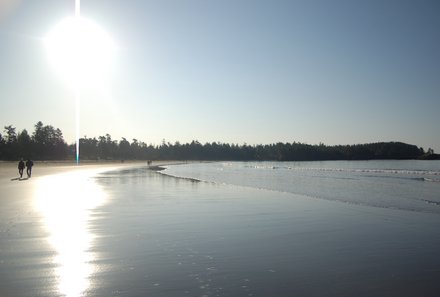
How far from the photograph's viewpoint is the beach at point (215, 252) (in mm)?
6812

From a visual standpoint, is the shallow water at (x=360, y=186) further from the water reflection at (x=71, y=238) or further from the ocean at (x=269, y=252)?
the water reflection at (x=71, y=238)

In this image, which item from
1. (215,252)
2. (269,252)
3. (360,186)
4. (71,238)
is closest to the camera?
(215,252)

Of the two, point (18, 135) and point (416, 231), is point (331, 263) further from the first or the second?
point (18, 135)

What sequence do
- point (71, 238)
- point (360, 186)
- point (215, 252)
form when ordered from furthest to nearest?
1. point (360, 186)
2. point (71, 238)
3. point (215, 252)

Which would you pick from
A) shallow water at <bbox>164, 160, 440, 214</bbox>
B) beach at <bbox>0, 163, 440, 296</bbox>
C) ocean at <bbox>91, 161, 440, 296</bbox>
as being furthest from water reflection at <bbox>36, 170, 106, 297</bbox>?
shallow water at <bbox>164, 160, 440, 214</bbox>

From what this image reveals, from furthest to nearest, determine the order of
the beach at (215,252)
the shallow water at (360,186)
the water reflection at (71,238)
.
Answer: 1. the shallow water at (360,186)
2. the water reflection at (71,238)
3. the beach at (215,252)

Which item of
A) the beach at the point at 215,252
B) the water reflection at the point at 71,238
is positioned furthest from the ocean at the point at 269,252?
the water reflection at the point at 71,238

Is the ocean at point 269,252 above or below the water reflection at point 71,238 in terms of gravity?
below

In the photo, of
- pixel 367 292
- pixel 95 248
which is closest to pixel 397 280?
pixel 367 292

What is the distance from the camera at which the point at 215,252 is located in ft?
30.7

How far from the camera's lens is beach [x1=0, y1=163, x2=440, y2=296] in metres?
6.81

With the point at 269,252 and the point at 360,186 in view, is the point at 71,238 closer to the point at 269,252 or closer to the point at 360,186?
the point at 269,252

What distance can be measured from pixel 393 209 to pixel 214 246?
1180cm

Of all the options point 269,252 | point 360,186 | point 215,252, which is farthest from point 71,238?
point 360,186
